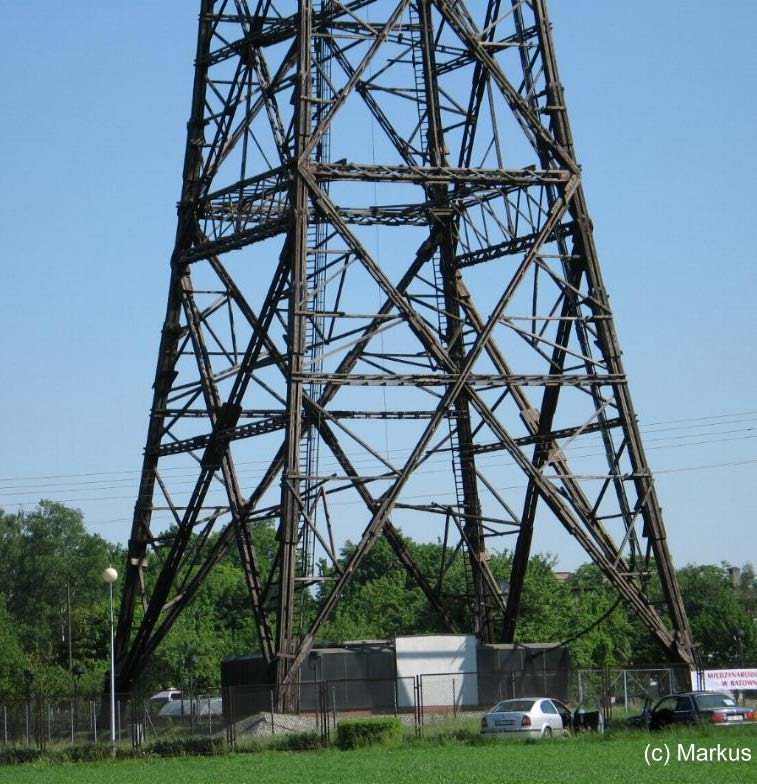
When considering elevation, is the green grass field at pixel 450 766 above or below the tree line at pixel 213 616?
below

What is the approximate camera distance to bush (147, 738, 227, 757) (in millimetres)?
37750

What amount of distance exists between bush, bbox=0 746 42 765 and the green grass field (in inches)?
65.1

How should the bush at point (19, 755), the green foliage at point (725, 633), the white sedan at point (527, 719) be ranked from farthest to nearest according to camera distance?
the green foliage at point (725, 633)
the bush at point (19, 755)
the white sedan at point (527, 719)

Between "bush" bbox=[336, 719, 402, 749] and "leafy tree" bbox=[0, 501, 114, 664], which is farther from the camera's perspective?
"leafy tree" bbox=[0, 501, 114, 664]

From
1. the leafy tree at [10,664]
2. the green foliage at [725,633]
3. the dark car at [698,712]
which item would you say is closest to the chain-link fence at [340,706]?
the dark car at [698,712]

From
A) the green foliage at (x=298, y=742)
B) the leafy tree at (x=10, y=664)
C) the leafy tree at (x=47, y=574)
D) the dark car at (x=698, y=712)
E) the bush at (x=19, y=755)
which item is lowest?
the bush at (x=19, y=755)

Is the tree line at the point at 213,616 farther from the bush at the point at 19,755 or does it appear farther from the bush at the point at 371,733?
the bush at the point at 371,733

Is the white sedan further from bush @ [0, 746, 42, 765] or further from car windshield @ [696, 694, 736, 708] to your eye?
bush @ [0, 746, 42, 765]

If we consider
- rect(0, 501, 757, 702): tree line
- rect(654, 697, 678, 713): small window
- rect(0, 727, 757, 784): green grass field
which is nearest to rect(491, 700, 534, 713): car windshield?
rect(0, 727, 757, 784): green grass field

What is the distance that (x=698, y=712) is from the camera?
35906mm

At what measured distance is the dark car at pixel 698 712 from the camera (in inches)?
1417

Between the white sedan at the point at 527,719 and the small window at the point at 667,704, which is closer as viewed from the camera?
the small window at the point at 667,704

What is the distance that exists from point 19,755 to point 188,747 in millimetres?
5358

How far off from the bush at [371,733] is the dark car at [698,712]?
5755 millimetres
